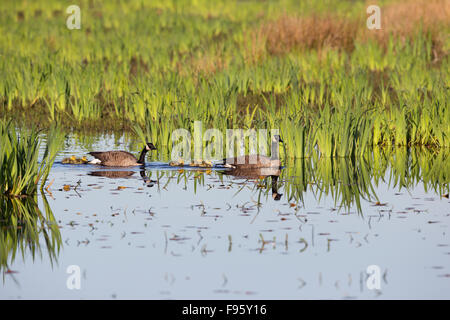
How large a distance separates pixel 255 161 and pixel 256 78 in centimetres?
600

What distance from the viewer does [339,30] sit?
2219 centimetres

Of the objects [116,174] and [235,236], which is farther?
[116,174]

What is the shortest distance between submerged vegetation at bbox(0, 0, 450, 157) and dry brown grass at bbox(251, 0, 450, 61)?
0.03 meters

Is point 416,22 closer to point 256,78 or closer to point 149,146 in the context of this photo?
point 256,78

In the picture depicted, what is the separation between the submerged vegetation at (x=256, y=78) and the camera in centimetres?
1380

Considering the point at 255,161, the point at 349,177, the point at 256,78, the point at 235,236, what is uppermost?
the point at 256,78

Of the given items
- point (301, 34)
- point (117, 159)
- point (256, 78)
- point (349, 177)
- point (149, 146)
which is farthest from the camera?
point (301, 34)

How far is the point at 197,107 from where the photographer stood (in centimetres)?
1407

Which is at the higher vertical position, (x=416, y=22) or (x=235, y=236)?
(x=416, y=22)

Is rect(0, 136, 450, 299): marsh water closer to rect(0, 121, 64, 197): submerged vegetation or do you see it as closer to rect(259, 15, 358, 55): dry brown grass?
rect(0, 121, 64, 197): submerged vegetation

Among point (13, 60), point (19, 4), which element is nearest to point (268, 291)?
point (13, 60)

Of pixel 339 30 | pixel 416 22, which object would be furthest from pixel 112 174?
pixel 416 22

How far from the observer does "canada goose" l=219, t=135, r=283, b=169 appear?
11.8m

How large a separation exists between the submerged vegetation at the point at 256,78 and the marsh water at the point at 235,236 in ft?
5.95
